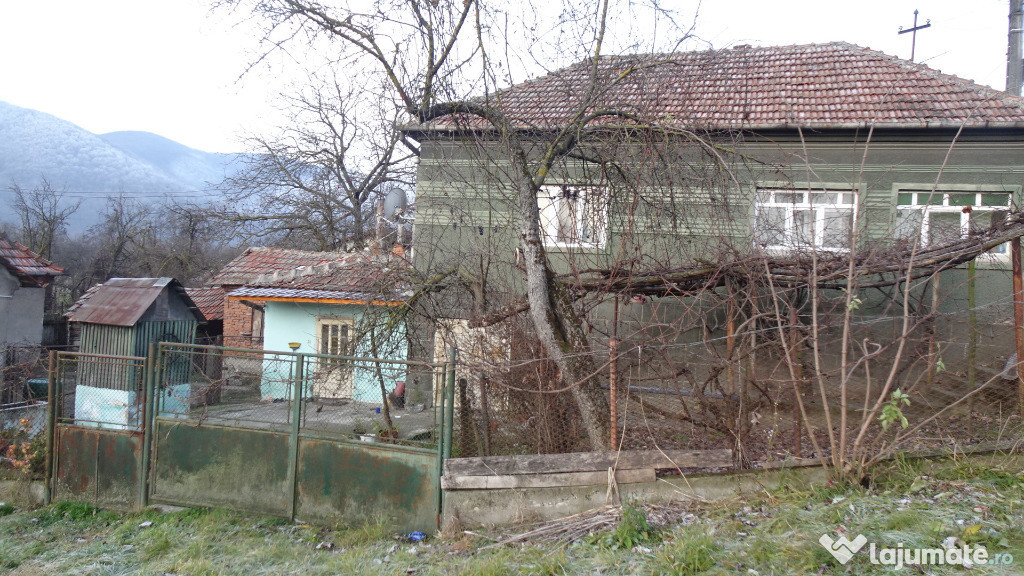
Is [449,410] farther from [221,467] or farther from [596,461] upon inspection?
[221,467]

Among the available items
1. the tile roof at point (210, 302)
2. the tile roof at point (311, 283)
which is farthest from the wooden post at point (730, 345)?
the tile roof at point (210, 302)

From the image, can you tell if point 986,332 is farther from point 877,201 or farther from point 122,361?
point 122,361

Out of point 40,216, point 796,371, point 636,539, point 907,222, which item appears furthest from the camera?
point 40,216

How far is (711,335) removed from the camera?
340 inches

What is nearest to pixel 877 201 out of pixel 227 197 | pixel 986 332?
pixel 986 332

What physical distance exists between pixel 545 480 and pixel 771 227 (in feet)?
14.1

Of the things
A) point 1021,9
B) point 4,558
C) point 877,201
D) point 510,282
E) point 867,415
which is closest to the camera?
point 867,415

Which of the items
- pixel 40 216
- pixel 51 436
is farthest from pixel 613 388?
pixel 40 216

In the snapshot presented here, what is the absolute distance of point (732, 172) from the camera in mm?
6160

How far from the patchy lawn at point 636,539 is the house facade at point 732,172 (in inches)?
70.0

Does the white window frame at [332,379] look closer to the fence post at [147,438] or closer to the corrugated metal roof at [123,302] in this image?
the fence post at [147,438]

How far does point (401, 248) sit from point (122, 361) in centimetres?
390

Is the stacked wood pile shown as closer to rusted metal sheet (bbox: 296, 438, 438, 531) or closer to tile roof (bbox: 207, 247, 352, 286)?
rusted metal sheet (bbox: 296, 438, 438, 531)

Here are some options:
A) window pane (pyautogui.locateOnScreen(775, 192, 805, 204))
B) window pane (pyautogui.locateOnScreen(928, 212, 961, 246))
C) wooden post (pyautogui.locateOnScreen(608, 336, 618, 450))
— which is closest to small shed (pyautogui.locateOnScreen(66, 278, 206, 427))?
wooden post (pyautogui.locateOnScreen(608, 336, 618, 450))
